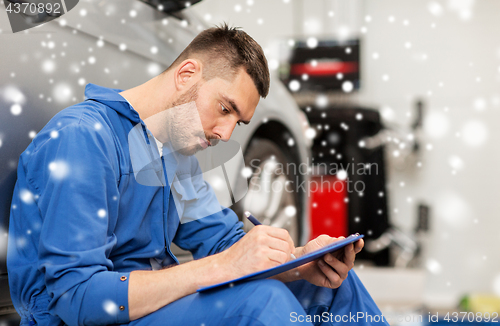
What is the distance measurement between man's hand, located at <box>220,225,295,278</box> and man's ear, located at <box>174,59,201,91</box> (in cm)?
50

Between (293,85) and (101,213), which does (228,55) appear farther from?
(293,85)

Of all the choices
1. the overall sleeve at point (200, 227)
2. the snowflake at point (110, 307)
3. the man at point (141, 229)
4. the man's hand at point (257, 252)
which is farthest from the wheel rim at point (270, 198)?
the snowflake at point (110, 307)

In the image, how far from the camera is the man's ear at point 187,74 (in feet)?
3.54

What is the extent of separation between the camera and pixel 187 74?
109cm

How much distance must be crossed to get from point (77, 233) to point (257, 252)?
0.32 m

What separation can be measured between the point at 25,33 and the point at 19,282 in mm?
596

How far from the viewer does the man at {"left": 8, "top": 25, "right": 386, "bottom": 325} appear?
26.3 inches

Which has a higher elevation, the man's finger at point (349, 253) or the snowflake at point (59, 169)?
the snowflake at point (59, 169)

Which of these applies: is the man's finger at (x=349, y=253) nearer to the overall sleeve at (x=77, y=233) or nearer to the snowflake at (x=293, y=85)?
the overall sleeve at (x=77, y=233)

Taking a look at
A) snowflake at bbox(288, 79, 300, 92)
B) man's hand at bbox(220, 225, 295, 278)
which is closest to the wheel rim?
man's hand at bbox(220, 225, 295, 278)

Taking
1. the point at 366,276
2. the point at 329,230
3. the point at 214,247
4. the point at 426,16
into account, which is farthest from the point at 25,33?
the point at 426,16

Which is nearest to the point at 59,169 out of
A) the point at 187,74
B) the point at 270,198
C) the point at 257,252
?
the point at 257,252

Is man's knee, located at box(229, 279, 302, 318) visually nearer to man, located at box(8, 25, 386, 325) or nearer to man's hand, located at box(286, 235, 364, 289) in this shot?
man, located at box(8, 25, 386, 325)

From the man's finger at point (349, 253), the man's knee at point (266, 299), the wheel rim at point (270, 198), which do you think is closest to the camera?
the man's knee at point (266, 299)
